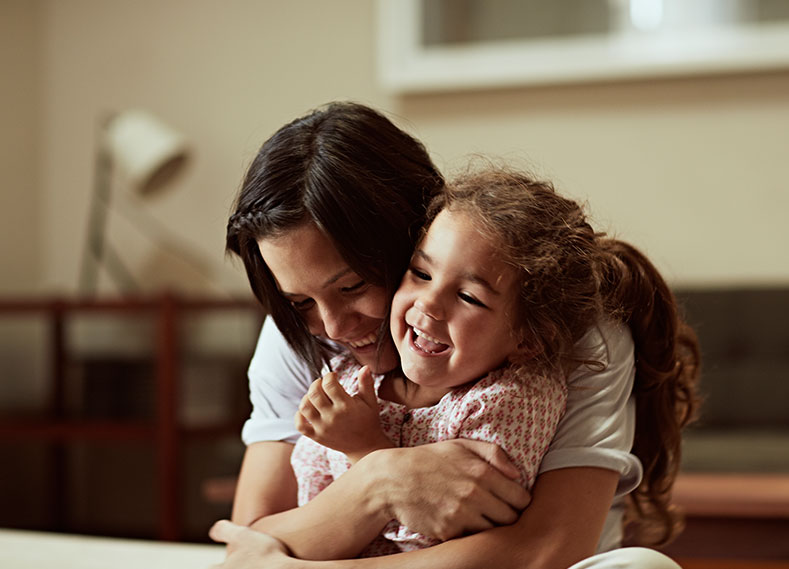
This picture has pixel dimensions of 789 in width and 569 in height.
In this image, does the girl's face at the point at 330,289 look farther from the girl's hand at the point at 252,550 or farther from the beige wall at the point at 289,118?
the beige wall at the point at 289,118

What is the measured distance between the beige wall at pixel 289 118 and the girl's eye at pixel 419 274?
155 centimetres

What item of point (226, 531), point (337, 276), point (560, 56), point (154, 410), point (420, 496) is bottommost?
point (154, 410)

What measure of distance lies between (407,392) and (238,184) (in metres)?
1.58

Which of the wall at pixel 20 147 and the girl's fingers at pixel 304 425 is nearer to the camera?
the girl's fingers at pixel 304 425

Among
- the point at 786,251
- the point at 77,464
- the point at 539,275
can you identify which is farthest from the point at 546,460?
the point at 77,464

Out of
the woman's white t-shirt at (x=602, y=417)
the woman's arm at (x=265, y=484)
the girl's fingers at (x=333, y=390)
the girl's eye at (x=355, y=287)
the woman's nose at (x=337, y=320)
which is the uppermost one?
the girl's eye at (x=355, y=287)

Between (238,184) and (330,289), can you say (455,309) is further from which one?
(238,184)

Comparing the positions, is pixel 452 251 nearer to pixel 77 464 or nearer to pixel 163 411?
pixel 163 411

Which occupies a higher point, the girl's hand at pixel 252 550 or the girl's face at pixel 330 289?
the girl's face at pixel 330 289

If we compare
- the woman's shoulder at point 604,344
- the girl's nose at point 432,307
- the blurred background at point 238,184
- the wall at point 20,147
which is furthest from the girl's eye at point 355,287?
the wall at point 20,147

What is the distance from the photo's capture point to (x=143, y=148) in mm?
2650

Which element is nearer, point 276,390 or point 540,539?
point 540,539

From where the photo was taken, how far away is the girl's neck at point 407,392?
1.01 m

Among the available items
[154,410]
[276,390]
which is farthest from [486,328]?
[154,410]
